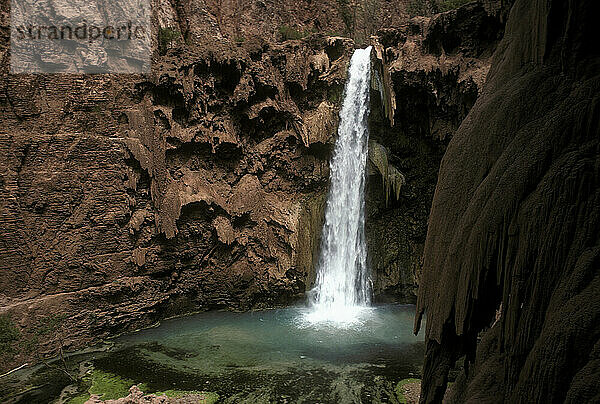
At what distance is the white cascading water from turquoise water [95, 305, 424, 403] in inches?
48.9

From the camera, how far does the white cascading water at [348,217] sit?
46.0 ft

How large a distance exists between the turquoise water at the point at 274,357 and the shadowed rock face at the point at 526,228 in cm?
527

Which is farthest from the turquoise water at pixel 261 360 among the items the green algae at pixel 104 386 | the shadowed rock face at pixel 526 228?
the shadowed rock face at pixel 526 228

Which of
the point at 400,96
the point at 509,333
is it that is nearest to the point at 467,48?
the point at 400,96

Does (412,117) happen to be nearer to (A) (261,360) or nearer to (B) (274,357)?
(B) (274,357)

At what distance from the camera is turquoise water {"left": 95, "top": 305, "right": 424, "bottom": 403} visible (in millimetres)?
7891

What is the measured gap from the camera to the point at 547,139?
7.52 ft

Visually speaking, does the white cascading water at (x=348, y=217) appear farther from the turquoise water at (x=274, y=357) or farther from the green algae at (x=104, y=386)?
the green algae at (x=104, y=386)

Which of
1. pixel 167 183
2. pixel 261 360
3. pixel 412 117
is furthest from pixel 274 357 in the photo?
pixel 412 117

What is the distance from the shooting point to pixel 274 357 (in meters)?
9.55

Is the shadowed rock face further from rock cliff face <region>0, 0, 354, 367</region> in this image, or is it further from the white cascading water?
the white cascading water

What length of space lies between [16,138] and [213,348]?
7007 mm

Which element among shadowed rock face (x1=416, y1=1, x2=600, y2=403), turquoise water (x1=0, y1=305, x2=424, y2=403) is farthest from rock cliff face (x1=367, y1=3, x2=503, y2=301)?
shadowed rock face (x1=416, y1=1, x2=600, y2=403)

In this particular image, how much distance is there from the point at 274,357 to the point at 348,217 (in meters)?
6.08
